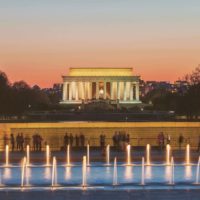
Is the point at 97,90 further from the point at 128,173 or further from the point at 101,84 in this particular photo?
the point at 128,173

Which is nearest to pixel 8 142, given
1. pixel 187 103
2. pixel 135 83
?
pixel 187 103

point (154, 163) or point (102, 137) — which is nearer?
point (154, 163)

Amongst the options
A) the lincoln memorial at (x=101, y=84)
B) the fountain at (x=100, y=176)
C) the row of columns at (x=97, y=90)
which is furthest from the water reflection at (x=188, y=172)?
the row of columns at (x=97, y=90)

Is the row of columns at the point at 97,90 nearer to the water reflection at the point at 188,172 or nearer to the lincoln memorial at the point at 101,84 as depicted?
the lincoln memorial at the point at 101,84

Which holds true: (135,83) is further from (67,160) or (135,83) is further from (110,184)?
(110,184)

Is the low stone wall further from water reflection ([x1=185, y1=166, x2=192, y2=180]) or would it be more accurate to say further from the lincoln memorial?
the lincoln memorial

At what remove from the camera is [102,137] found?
151 feet

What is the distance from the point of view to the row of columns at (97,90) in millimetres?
168000
